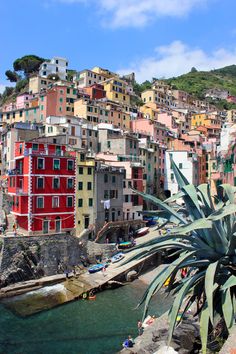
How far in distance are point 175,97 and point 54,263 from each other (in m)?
105

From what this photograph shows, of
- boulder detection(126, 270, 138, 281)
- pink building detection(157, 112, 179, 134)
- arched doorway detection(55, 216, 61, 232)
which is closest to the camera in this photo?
boulder detection(126, 270, 138, 281)

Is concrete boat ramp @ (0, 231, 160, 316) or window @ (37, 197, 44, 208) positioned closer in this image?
concrete boat ramp @ (0, 231, 160, 316)

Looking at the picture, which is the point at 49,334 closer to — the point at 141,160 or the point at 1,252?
the point at 1,252

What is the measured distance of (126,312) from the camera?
113 feet

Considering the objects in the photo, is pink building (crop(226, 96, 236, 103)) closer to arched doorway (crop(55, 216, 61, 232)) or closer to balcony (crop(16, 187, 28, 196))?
arched doorway (crop(55, 216, 61, 232))

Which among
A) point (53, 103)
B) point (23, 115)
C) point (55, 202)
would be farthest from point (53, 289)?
point (23, 115)

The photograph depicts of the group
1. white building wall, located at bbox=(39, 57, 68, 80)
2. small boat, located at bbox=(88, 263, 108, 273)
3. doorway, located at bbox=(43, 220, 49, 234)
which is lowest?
small boat, located at bbox=(88, 263, 108, 273)

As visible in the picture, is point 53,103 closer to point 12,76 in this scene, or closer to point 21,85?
point 21,85

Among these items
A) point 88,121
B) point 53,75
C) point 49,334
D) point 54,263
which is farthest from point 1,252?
point 53,75

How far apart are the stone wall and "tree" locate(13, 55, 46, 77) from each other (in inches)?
3777

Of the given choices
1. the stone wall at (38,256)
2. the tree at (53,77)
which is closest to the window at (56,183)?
the stone wall at (38,256)

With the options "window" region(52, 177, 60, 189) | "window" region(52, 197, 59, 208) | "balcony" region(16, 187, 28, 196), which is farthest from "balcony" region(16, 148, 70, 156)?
"window" region(52, 197, 59, 208)

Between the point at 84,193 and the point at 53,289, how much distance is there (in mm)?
15437

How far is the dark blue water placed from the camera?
26938mm
